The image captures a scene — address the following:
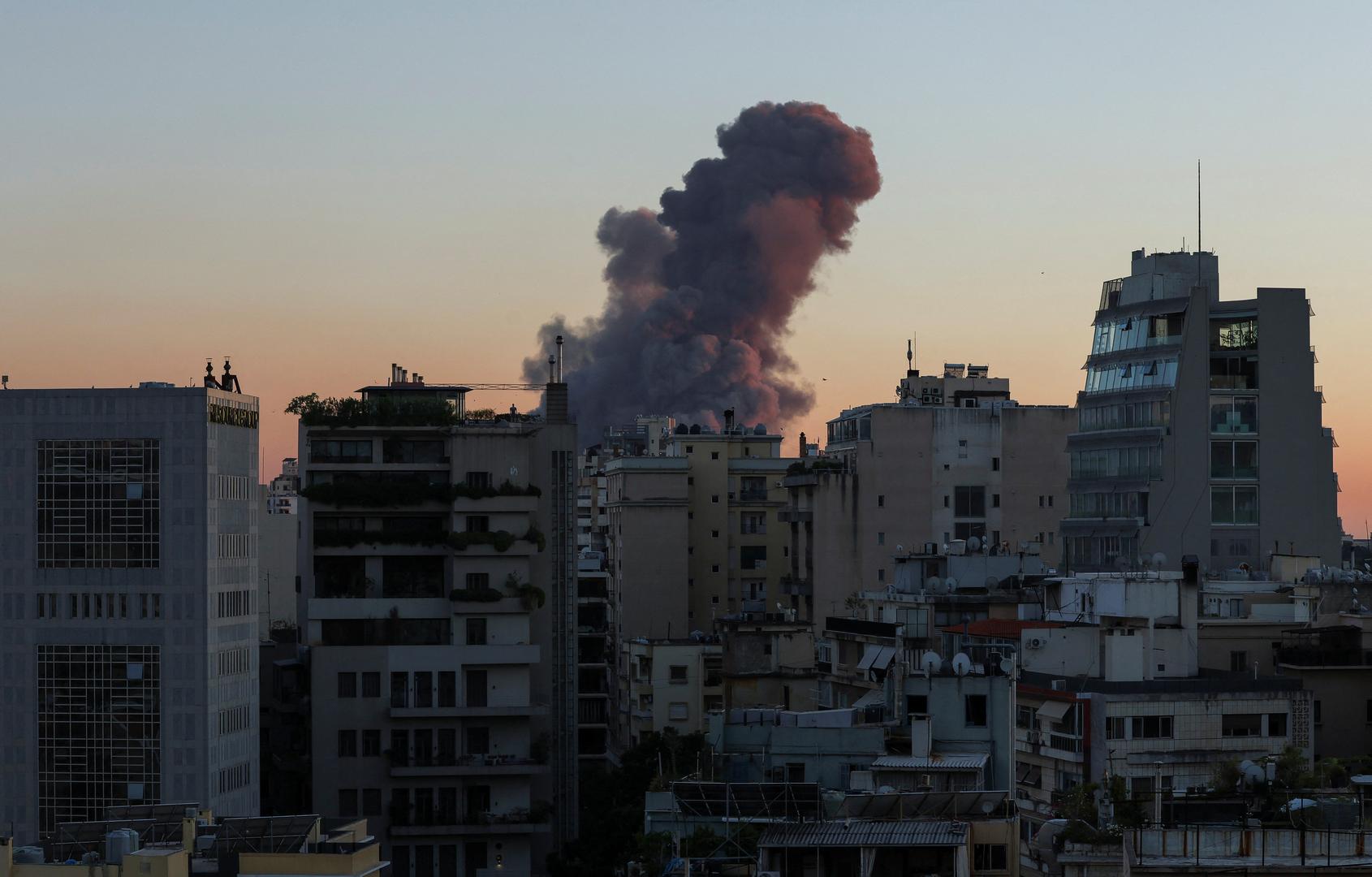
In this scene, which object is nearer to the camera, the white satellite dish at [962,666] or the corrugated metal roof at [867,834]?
the corrugated metal roof at [867,834]

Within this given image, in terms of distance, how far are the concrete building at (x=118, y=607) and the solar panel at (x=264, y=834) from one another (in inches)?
1209

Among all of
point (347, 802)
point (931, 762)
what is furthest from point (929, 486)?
point (931, 762)

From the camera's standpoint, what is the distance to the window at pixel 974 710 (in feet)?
214

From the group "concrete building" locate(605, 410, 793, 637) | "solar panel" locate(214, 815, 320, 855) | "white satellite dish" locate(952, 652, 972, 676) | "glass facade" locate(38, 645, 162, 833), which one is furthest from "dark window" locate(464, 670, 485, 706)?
"concrete building" locate(605, 410, 793, 637)

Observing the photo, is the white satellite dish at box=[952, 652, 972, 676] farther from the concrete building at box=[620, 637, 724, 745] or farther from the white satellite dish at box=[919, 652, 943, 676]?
the concrete building at box=[620, 637, 724, 745]

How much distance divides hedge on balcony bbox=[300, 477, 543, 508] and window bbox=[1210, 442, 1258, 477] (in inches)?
1017

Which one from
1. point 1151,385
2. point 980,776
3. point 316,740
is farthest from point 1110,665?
point 316,740

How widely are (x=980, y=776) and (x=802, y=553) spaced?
65.6m

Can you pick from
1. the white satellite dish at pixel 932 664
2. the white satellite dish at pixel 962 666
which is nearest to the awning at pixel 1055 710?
the white satellite dish at pixel 962 666

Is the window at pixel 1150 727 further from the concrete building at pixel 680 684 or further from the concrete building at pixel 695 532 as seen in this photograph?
the concrete building at pixel 695 532

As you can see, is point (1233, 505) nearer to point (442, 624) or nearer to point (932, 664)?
point (932, 664)

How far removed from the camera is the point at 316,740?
290ft

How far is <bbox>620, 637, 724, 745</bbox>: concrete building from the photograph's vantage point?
107000 mm

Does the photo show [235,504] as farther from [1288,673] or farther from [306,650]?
[1288,673]
